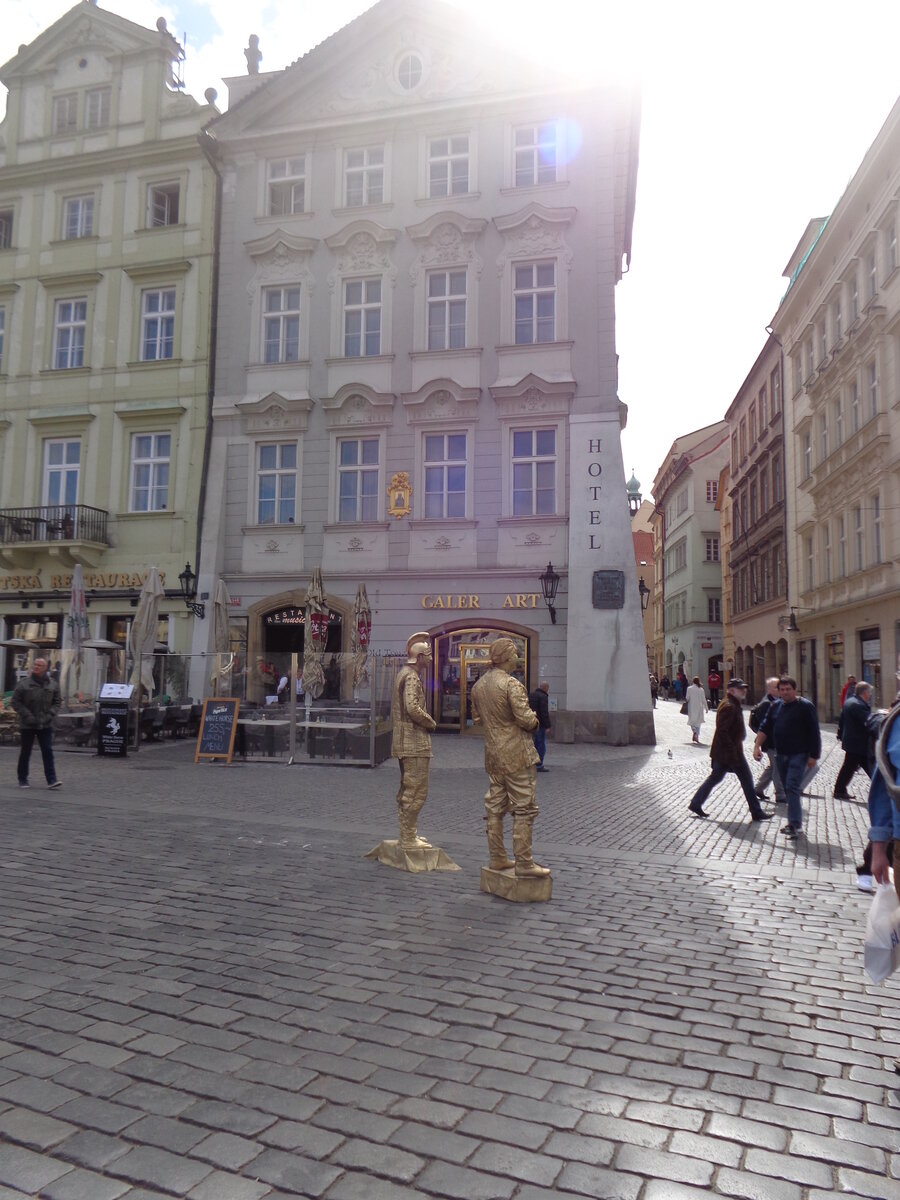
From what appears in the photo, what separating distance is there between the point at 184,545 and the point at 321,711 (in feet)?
32.3

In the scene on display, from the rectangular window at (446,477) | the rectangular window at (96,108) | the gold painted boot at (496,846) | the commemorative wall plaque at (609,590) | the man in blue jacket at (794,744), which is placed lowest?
the gold painted boot at (496,846)

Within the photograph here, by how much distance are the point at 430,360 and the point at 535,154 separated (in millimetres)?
5981

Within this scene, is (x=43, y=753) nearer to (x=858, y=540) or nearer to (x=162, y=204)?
(x=162, y=204)

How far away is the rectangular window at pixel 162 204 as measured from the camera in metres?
26.5

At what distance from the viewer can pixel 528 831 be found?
6.64 metres

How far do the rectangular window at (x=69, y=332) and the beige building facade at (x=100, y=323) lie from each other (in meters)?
0.04

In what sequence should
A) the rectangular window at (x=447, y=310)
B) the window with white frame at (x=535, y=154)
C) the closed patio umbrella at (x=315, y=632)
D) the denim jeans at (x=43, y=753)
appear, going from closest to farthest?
1. the denim jeans at (x=43, y=753)
2. the closed patio umbrella at (x=315, y=632)
3. the window with white frame at (x=535, y=154)
4. the rectangular window at (x=447, y=310)

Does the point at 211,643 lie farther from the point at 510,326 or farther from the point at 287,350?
the point at 510,326

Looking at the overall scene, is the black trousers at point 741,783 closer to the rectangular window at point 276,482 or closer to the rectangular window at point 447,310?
the rectangular window at point 447,310

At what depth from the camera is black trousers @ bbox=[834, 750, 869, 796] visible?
11.8 m

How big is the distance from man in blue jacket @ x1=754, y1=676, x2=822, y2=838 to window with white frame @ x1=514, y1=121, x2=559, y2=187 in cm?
1759

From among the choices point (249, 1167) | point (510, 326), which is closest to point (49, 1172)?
point (249, 1167)

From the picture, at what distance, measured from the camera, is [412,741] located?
25.7 ft

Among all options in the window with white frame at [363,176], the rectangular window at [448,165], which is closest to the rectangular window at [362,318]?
the window with white frame at [363,176]
